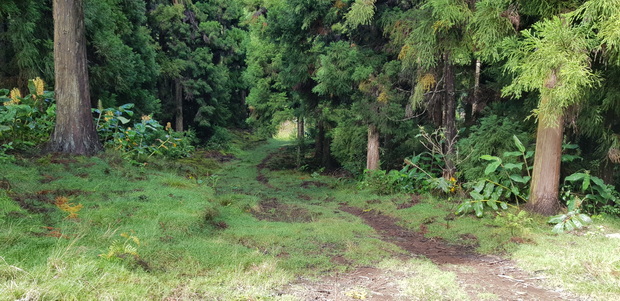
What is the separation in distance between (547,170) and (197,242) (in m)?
5.67

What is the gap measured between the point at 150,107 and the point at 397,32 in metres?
11.6

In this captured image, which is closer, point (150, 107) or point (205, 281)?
point (205, 281)

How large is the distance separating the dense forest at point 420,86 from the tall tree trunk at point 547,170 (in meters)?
0.02

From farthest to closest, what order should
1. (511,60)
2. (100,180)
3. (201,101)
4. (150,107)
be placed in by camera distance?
1. (201,101)
2. (150,107)
3. (100,180)
4. (511,60)

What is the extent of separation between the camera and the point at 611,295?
3590 mm

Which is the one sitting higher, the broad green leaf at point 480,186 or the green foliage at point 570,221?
the broad green leaf at point 480,186

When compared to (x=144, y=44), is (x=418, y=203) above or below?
below

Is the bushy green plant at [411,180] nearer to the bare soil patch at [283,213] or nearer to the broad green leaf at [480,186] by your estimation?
the broad green leaf at [480,186]

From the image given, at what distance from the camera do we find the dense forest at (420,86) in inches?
251

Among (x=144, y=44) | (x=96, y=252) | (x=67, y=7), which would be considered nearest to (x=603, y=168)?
(x=96, y=252)

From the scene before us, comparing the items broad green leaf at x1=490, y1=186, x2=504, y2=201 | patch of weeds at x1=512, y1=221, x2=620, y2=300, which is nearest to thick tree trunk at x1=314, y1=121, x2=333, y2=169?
broad green leaf at x1=490, y1=186, x2=504, y2=201

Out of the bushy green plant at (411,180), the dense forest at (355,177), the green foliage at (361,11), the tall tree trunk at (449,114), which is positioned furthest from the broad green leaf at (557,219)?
the green foliage at (361,11)

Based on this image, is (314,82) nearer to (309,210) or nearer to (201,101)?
(309,210)

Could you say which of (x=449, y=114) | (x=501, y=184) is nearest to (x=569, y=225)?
(x=501, y=184)
